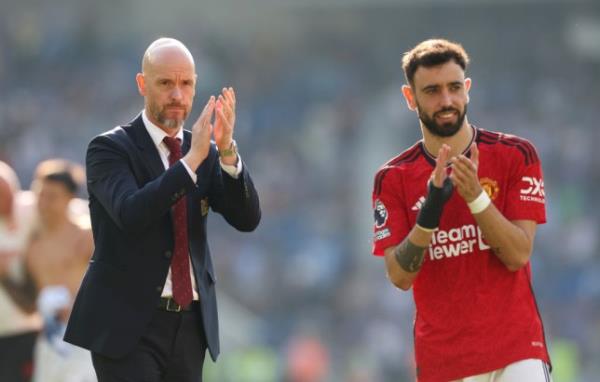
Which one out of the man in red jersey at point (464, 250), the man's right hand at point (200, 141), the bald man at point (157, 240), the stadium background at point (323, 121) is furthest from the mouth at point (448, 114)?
the stadium background at point (323, 121)

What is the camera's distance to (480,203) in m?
5.95

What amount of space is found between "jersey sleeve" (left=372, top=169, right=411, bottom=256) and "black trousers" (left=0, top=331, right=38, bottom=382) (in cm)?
450

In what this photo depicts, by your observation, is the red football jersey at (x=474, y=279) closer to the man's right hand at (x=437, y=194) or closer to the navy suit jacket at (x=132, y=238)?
the man's right hand at (x=437, y=194)

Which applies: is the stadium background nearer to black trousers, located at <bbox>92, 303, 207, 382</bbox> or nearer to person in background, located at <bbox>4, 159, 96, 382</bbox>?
person in background, located at <bbox>4, 159, 96, 382</bbox>

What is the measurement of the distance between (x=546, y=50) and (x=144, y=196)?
87.6ft

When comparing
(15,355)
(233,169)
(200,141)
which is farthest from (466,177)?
(15,355)

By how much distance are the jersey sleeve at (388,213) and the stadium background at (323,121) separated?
571 inches

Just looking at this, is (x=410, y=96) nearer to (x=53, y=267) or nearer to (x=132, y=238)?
(x=132, y=238)

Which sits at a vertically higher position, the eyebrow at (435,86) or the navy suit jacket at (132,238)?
the eyebrow at (435,86)

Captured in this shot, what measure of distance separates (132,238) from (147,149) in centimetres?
42

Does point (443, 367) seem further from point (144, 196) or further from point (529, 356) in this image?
point (144, 196)

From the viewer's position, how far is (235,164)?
20.2 feet

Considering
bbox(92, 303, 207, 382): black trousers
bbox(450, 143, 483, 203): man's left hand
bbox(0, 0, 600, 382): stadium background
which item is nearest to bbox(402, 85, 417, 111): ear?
bbox(450, 143, 483, 203): man's left hand

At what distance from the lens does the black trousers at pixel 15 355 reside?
1015 cm
